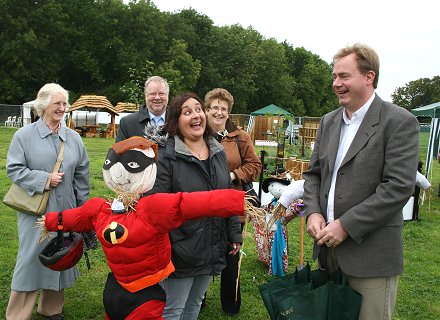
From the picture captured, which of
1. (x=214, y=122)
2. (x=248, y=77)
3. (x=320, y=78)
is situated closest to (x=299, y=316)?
(x=214, y=122)

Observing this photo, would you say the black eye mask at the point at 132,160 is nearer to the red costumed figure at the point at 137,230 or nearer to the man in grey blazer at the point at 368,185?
the red costumed figure at the point at 137,230

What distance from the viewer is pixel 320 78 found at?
223 feet

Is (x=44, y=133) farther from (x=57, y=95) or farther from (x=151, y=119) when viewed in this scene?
(x=151, y=119)

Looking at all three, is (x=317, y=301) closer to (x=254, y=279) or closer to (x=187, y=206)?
(x=187, y=206)

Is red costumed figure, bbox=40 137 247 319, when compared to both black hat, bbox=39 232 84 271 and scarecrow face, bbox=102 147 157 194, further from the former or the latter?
black hat, bbox=39 232 84 271

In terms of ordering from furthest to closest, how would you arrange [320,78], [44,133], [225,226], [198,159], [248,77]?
1. [320,78]
2. [248,77]
3. [44,133]
4. [225,226]
5. [198,159]

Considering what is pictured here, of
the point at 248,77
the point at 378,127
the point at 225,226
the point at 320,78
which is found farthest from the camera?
the point at 320,78

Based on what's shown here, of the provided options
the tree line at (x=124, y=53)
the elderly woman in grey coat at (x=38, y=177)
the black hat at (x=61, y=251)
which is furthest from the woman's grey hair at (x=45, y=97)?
the tree line at (x=124, y=53)

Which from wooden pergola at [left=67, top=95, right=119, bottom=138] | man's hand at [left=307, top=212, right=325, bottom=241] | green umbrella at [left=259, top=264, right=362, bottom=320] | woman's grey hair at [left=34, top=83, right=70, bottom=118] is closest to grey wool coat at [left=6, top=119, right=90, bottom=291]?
woman's grey hair at [left=34, top=83, right=70, bottom=118]

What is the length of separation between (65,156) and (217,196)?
1.74 meters

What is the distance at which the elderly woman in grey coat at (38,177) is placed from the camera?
3.34 m

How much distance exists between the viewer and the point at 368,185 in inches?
89.4

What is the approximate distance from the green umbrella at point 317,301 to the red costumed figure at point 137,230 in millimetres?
657

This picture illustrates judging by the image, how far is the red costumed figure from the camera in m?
2.38
